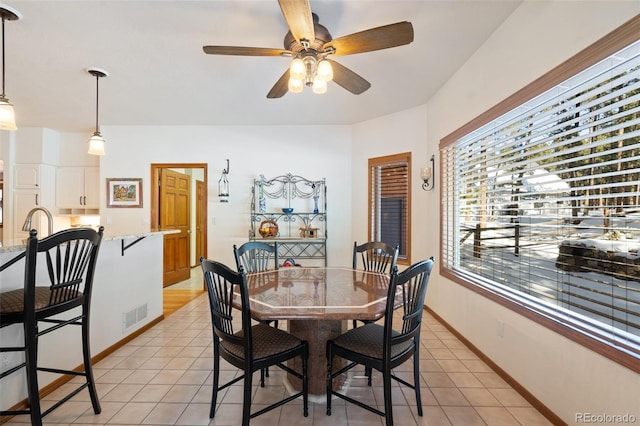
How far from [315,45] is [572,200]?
178 centimetres

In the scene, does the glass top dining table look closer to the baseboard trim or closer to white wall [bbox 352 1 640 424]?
white wall [bbox 352 1 640 424]

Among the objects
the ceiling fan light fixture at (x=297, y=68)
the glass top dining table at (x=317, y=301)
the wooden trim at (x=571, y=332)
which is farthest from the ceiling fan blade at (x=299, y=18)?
the wooden trim at (x=571, y=332)

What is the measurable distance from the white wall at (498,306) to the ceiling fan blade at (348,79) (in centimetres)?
104

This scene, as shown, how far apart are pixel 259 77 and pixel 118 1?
1.32 meters

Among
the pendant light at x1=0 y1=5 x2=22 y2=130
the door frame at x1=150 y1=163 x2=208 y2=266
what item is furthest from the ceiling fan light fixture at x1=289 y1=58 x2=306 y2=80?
the door frame at x1=150 y1=163 x2=208 y2=266

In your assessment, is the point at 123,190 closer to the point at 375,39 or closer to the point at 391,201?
the point at 391,201

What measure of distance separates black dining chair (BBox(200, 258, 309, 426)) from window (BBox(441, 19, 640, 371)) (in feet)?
5.06

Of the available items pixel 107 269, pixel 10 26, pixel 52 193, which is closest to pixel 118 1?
pixel 10 26

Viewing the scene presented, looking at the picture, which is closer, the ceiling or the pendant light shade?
the ceiling

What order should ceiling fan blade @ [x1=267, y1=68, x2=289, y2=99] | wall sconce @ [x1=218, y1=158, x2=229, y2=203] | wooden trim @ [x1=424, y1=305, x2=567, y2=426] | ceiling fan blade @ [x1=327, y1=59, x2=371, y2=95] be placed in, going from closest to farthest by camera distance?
wooden trim @ [x1=424, y1=305, x2=567, y2=426]
ceiling fan blade @ [x1=327, y1=59, x2=371, y2=95]
ceiling fan blade @ [x1=267, y1=68, x2=289, y2=99]
wall sconce @ [x1=218, y1=158, x2=229, y2=203]

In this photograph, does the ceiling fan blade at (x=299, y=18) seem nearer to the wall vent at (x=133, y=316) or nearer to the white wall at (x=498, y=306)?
the white wall at (x=498, y=306)

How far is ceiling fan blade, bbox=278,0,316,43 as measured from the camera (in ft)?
4.97

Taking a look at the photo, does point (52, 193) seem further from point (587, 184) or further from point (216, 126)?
point (587, 184)

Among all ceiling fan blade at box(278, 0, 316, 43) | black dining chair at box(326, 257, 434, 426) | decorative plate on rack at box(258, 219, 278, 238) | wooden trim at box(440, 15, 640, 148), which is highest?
ceiling fan blade at box(278, 0, 316, 43)
